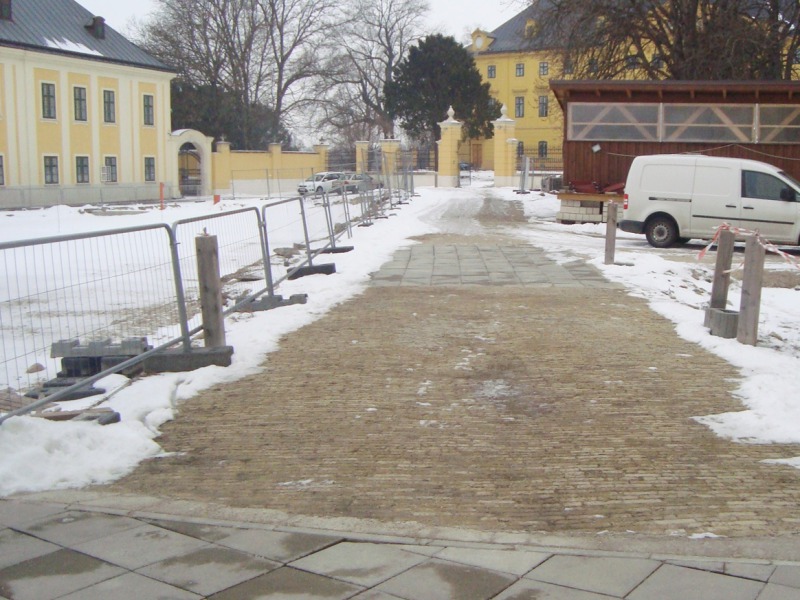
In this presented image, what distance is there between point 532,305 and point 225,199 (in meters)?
43.1

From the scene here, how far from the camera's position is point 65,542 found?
426cm

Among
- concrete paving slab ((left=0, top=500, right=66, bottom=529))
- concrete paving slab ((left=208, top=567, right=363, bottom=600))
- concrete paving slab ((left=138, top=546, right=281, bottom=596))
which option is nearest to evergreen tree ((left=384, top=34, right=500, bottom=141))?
concrete paving slab ((left=0, top=500, right=66, bottom=529))

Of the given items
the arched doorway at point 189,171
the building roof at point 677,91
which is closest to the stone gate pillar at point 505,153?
the arched doorway at point 189,171

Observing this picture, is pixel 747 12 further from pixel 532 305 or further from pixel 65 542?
pixel 65 542

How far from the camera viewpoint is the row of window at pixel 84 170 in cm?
4725

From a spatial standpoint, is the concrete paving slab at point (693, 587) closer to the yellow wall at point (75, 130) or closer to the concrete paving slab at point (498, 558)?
the concrete paving slab at point (498, 558)

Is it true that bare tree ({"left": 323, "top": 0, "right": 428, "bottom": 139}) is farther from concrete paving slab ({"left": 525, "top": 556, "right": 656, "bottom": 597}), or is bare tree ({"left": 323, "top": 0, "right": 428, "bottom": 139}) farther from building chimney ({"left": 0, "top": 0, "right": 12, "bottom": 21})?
concrete paving slab ({"left": 525, "top": 556, "right": 656, "bottom": 597})

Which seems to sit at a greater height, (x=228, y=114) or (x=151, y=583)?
(x=228, y=114)

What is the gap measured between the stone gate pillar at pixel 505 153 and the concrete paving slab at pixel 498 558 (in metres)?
48.2

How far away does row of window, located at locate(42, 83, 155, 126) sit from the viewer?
47.3 metres

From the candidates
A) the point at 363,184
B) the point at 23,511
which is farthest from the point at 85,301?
the point at 363,184

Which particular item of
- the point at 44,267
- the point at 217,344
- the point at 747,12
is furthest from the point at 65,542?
the point at 747,12

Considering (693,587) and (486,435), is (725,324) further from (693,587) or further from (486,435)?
(693,587)

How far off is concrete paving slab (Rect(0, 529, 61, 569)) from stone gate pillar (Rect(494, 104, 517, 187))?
48.3 metres
